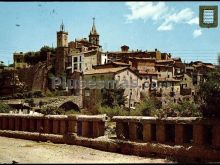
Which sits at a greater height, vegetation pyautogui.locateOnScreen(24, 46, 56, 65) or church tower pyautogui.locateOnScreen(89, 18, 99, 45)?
church tower pyautogui.locateOnScreen(89, 18, 99, 45)

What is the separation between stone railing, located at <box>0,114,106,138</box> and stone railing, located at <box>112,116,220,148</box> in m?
1.36

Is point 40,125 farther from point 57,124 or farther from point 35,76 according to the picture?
point 35,76

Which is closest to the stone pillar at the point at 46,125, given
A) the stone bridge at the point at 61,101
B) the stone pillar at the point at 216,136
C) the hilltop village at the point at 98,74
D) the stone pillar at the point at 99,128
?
the stone pillar at the point at 99,128

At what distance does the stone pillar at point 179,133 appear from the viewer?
43.8ft

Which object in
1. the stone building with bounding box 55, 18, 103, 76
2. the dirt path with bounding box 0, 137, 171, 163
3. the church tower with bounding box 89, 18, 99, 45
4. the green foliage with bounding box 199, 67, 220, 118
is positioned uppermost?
the church tower with bounding box 89, 18, 99, 45

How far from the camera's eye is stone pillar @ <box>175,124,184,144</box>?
43.8 ft

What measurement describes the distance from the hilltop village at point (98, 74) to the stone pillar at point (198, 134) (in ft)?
151

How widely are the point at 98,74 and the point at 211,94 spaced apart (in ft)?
177

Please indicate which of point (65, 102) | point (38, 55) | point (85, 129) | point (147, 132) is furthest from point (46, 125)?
point (38, 55)

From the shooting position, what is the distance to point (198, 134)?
12875 millimetres

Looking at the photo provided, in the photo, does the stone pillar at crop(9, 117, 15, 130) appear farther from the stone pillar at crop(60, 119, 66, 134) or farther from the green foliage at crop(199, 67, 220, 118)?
the green foliage at crop(199, 67, 220, 118)

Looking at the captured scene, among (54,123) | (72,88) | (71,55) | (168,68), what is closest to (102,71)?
(72,88)

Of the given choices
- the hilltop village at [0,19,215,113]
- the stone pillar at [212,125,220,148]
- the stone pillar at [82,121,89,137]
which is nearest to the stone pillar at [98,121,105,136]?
the stone pillar at [82,121,89,137]

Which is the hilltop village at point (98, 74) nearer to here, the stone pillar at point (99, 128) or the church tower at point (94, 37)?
the church tower at point (94, 37)
